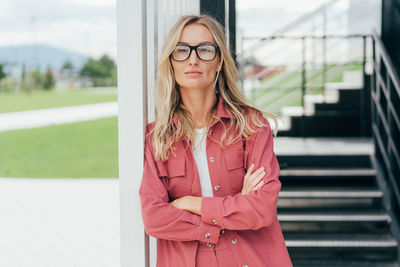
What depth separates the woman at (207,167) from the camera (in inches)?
61.4

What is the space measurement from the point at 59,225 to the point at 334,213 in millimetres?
3354

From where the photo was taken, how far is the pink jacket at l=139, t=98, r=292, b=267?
61.1 inches

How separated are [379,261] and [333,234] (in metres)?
0.43

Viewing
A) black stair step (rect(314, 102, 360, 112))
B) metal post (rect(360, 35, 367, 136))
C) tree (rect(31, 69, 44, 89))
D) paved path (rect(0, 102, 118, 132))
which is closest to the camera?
metal post (rect(360, 35, 367, 136))

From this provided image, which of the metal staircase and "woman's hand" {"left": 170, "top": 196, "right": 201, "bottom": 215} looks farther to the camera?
the metal staircase

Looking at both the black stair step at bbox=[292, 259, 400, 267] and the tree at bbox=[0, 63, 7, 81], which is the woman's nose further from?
the tree at bbox=[0, 63, 7, 81]

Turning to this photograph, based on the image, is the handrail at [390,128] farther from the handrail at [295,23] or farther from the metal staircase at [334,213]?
the handrail at [295,23]

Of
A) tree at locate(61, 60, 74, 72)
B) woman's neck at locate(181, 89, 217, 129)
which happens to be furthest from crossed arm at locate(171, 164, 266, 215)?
tree at locate(61, 60, 74, 72)

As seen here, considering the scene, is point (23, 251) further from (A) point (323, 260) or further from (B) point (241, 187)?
(B) point (241, 187)

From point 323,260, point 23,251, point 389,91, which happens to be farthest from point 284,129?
point 23,251

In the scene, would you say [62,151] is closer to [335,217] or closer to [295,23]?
[295,23]

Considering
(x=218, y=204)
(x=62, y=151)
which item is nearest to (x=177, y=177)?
(x=218, y=204)

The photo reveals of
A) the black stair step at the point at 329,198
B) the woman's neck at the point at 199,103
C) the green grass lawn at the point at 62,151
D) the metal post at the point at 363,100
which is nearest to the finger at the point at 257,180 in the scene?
the woman's neck at the point at 199,103

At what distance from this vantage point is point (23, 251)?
467 centimetres
